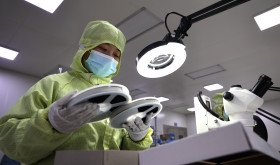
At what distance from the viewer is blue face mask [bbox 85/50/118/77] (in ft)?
3.81

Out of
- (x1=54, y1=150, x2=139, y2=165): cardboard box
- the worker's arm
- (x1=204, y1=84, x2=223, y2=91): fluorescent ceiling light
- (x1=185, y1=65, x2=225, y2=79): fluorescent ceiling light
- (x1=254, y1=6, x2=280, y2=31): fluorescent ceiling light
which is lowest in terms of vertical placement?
(x1=54, y1=150, x2=139, y2=165): cardboard box

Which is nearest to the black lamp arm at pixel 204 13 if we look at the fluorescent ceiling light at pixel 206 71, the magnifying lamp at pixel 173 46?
the magnifying lamp at pixel 173 46

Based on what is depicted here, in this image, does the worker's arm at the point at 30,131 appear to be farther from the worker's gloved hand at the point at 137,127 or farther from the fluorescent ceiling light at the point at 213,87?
the fluorescent ceiling light at the point at 213,87

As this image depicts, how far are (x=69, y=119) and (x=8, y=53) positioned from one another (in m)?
3.57

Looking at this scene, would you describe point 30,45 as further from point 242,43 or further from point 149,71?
point 242,43

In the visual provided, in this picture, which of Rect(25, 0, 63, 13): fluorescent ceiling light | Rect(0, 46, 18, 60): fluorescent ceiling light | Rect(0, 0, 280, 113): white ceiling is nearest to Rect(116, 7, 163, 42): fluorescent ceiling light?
Rect(0, 0, 280, 113): white ceiling

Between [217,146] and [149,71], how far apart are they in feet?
2.39

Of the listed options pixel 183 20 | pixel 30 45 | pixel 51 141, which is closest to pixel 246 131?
pixel 51 141

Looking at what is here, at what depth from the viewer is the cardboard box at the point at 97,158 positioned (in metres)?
0.48

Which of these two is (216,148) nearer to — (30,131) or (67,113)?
(67,113)

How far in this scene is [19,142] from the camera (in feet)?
2.23

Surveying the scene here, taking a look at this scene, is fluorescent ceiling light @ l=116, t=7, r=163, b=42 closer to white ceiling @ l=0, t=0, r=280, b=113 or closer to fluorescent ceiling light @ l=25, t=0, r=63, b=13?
white ceiling @ l=0, t=0, r=280, b=113

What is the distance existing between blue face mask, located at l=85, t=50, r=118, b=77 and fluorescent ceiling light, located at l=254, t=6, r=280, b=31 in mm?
2507

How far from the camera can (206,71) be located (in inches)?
167
